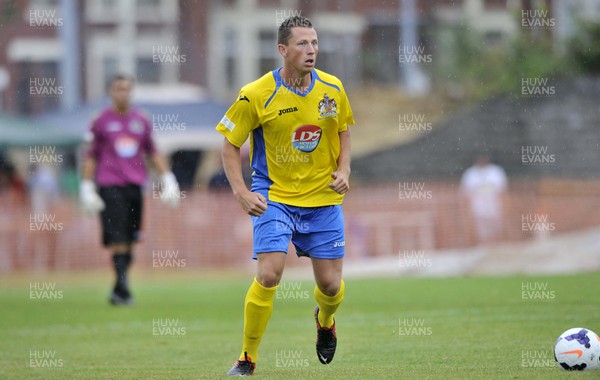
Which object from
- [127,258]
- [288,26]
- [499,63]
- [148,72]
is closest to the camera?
[288,26]

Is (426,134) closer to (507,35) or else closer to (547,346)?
(507,35)

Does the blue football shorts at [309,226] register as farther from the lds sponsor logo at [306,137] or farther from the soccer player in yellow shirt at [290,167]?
the lds sponsor logo at [306,137]

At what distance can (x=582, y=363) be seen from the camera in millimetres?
8297

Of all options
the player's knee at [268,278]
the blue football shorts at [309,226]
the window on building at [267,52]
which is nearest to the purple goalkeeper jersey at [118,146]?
the blue football shorts at [309,226]

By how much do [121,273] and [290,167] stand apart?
687cm

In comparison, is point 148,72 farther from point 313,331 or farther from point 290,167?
point 290,167

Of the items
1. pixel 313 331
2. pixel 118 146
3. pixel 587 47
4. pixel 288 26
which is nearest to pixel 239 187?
pixel 288 26

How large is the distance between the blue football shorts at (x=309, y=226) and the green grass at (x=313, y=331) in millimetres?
898

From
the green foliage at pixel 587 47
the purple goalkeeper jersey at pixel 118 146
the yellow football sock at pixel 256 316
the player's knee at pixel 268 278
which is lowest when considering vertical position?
the yellow football sock at pixel 256 316

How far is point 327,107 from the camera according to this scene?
9.05 metres

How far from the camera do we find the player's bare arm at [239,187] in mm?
8727

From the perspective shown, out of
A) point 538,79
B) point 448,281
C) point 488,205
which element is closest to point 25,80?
point 538,79

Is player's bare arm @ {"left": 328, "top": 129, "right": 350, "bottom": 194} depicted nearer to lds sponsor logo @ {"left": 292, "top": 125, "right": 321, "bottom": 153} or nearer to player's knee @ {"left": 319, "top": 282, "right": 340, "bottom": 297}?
lds sponsor logo @ {"left": 292, "top": 125, "right": 321, "bottom": 153}

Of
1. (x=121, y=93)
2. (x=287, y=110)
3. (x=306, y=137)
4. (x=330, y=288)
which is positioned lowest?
(x=330, y=288)
